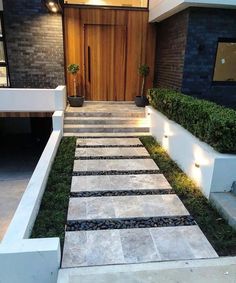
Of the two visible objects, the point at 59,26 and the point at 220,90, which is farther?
the point at 59,26

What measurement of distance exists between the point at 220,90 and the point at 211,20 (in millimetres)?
1552

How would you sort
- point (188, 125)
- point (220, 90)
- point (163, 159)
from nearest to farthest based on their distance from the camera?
1. point (188, 125)
2. point (163, 159)
3. point (220, 90)

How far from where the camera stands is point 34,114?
6.62 m

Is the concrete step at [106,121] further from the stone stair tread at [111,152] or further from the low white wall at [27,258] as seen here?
the low white wall at [27,258]

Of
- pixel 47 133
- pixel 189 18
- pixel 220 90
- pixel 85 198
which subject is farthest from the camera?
pixel 47 133

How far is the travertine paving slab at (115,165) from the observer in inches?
170

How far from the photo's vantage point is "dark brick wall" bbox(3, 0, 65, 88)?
6.96 meters

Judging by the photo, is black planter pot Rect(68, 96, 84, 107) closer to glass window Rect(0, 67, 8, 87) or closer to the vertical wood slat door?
the vertical wood slat door

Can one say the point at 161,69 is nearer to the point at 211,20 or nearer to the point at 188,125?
the point at 211,20

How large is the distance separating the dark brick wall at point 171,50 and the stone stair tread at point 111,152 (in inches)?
77.5

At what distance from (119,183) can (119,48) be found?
204 inches

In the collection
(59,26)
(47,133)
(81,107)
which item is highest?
(59,26)

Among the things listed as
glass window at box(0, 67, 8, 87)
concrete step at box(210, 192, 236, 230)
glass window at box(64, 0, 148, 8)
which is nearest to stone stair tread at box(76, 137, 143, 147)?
concrete step at box(210, 192, 236, 230)

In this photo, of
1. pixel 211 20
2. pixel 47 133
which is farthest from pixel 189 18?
pixel 47 133
